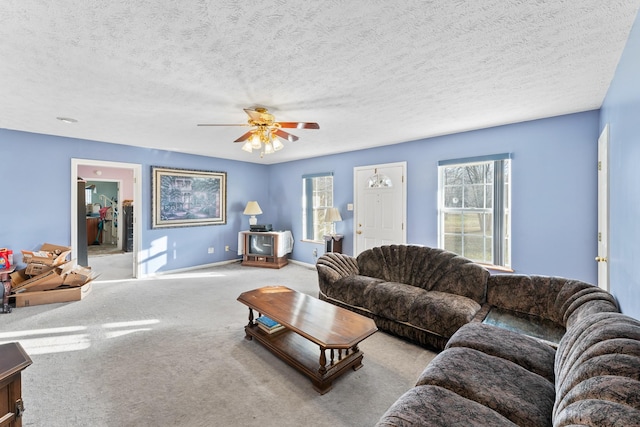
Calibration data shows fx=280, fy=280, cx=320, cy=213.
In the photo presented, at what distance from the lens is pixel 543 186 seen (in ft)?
10.6

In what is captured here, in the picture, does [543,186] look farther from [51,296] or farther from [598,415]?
[51,296]

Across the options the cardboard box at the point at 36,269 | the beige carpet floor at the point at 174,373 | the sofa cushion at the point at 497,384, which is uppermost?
the cardboard box at the point at 36,269

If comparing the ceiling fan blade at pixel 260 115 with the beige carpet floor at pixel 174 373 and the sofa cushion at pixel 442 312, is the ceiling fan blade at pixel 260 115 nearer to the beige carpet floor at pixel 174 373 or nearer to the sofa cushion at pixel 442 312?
the beige carpet floor at pixel 174 373

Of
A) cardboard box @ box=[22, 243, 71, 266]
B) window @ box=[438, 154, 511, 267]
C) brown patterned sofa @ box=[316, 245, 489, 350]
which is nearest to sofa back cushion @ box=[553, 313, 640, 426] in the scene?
brown patterned sofa @ box=[316, 245, 489, 350]

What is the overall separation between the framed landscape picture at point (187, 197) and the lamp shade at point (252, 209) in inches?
18.7

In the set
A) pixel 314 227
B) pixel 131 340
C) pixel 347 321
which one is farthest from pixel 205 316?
pixel 314 227

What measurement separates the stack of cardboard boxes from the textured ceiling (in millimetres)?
1802

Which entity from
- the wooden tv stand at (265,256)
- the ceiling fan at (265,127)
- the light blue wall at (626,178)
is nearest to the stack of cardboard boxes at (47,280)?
the wooden tv stand at (265,256)

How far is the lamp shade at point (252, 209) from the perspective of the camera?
243 inches

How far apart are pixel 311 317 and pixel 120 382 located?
1.49m

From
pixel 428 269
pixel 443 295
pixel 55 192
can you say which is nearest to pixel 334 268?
pixel 428 269

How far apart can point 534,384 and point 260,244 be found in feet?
17.0

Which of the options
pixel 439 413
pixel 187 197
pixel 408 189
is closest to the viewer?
pixel 439 413

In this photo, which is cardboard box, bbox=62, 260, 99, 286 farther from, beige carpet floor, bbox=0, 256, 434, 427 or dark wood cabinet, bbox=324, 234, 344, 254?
dark wood cabinet, bbox=324, 234, 344, 254
